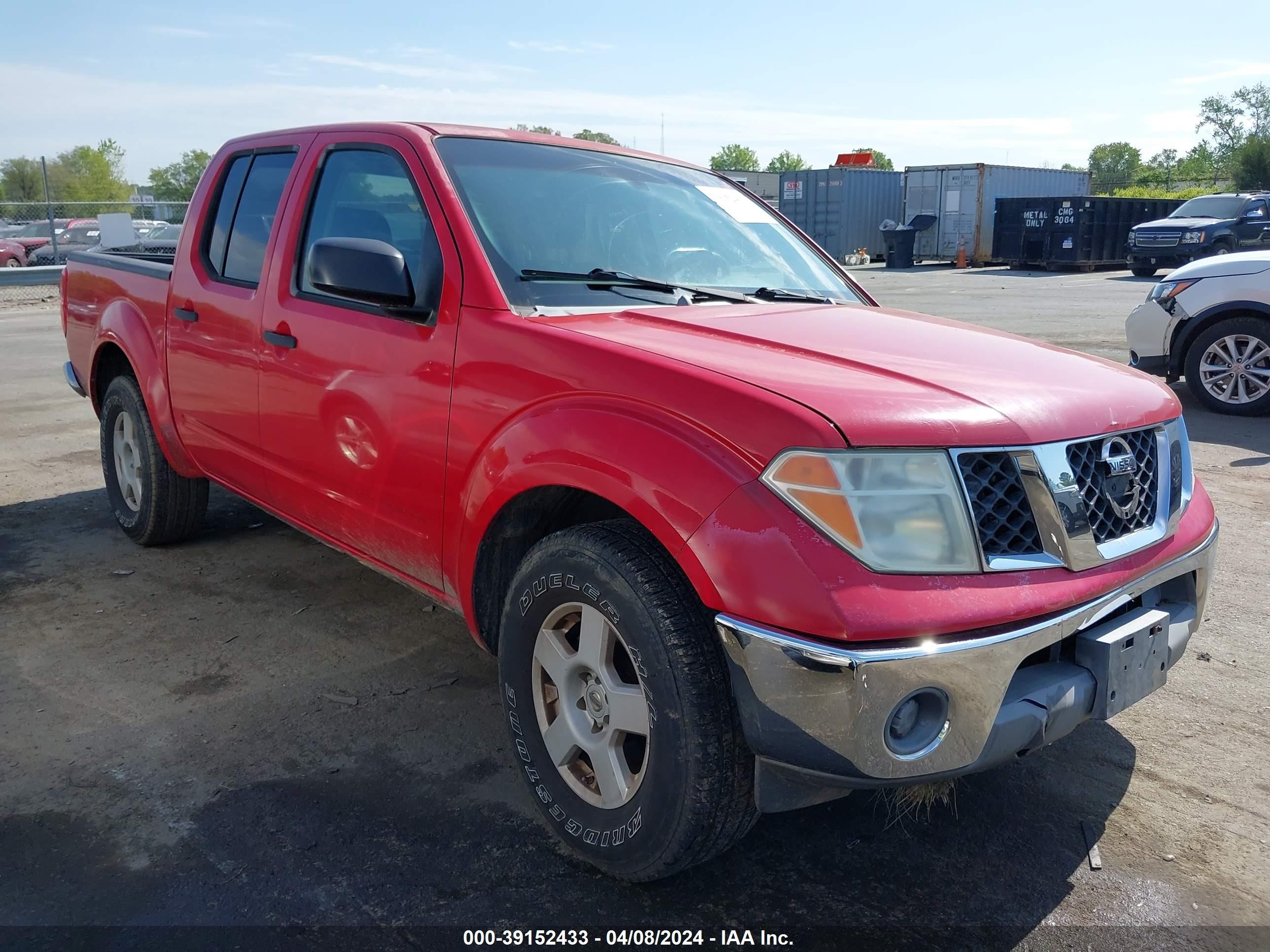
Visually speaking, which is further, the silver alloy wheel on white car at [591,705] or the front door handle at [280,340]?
the front door handle at [280,340]

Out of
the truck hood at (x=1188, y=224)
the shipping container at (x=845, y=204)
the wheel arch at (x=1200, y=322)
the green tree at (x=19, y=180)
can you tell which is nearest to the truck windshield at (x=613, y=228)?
the wheel arch at (x=1200, y=322)

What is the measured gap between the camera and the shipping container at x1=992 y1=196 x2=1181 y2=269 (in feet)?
94.7

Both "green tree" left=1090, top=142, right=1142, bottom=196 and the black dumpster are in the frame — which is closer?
the black dumpster

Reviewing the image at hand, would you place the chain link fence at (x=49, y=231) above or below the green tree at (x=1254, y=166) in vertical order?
below

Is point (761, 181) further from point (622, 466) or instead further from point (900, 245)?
point (622, 466)

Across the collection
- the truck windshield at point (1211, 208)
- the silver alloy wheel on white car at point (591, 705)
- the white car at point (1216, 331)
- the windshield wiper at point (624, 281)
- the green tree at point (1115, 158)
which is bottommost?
the silver alloy wheel on white car at point (591, 705)

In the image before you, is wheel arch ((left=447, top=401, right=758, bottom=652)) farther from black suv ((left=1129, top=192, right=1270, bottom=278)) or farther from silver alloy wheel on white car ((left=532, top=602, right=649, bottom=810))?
black suv ((left=1129, top=192, right=1270, bottom=278))

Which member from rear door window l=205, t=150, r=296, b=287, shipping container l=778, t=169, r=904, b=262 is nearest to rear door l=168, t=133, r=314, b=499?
rear door window l=205, t=150, r=296, b=287

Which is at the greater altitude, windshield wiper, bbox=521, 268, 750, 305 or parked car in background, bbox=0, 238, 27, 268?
parked car in background, bbox=0, 238, 27, 268

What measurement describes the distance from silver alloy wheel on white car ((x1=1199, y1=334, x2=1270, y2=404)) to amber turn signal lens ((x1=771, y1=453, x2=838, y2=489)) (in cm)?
731

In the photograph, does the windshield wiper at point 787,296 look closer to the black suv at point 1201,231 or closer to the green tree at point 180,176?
the black suv at point 1201,231

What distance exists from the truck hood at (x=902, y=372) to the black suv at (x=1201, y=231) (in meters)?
24.7

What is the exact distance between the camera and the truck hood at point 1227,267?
795cm

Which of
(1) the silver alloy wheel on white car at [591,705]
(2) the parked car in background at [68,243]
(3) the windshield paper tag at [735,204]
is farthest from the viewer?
(2) the parked car in background at [68,243]
